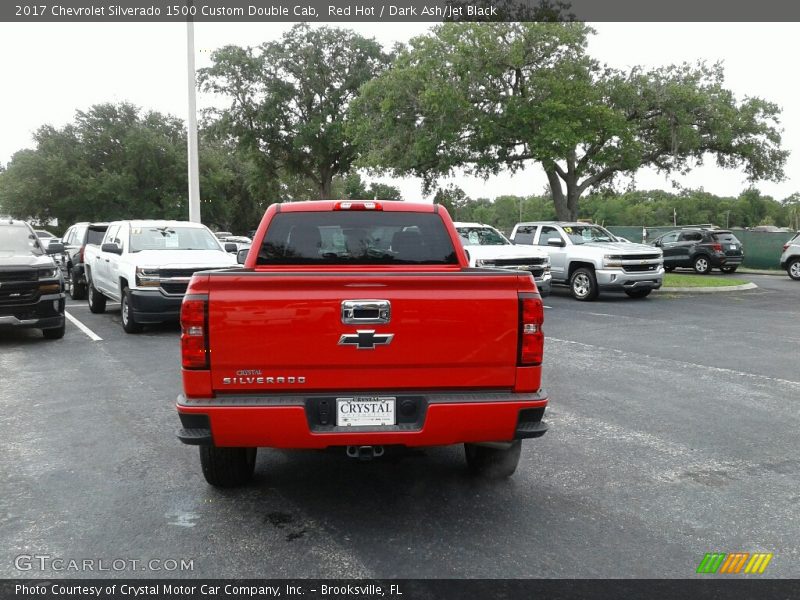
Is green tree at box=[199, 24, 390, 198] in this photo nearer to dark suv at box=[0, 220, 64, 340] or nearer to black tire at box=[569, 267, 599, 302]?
black tire at box=[569, 267, 599, 302]

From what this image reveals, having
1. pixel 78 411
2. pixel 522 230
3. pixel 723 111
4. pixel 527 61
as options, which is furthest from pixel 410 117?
pixel 78 411

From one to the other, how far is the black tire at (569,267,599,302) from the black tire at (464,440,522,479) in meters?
12.9

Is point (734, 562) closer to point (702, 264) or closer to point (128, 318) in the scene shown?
point (128, 318)

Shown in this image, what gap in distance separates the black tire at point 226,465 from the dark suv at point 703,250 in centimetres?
2660

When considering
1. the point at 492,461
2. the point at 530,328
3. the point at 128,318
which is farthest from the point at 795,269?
the point at 530,328

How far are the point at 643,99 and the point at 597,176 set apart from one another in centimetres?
377

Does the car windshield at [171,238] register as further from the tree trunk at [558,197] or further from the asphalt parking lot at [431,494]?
the tree trunk at [558,197]

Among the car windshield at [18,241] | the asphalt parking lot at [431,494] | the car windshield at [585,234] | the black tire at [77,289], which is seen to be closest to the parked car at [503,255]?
the car windshield at [585,234]

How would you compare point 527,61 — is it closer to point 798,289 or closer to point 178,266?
point 798,289

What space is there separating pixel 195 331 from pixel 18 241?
9.64 meters

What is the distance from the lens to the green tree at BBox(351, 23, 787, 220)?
2155 cm

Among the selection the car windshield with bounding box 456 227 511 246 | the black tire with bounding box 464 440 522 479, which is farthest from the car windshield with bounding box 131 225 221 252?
the black tire with bounding box 464 440 522 479

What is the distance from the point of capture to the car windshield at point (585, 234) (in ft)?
59.4

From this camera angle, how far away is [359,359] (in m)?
3.83
